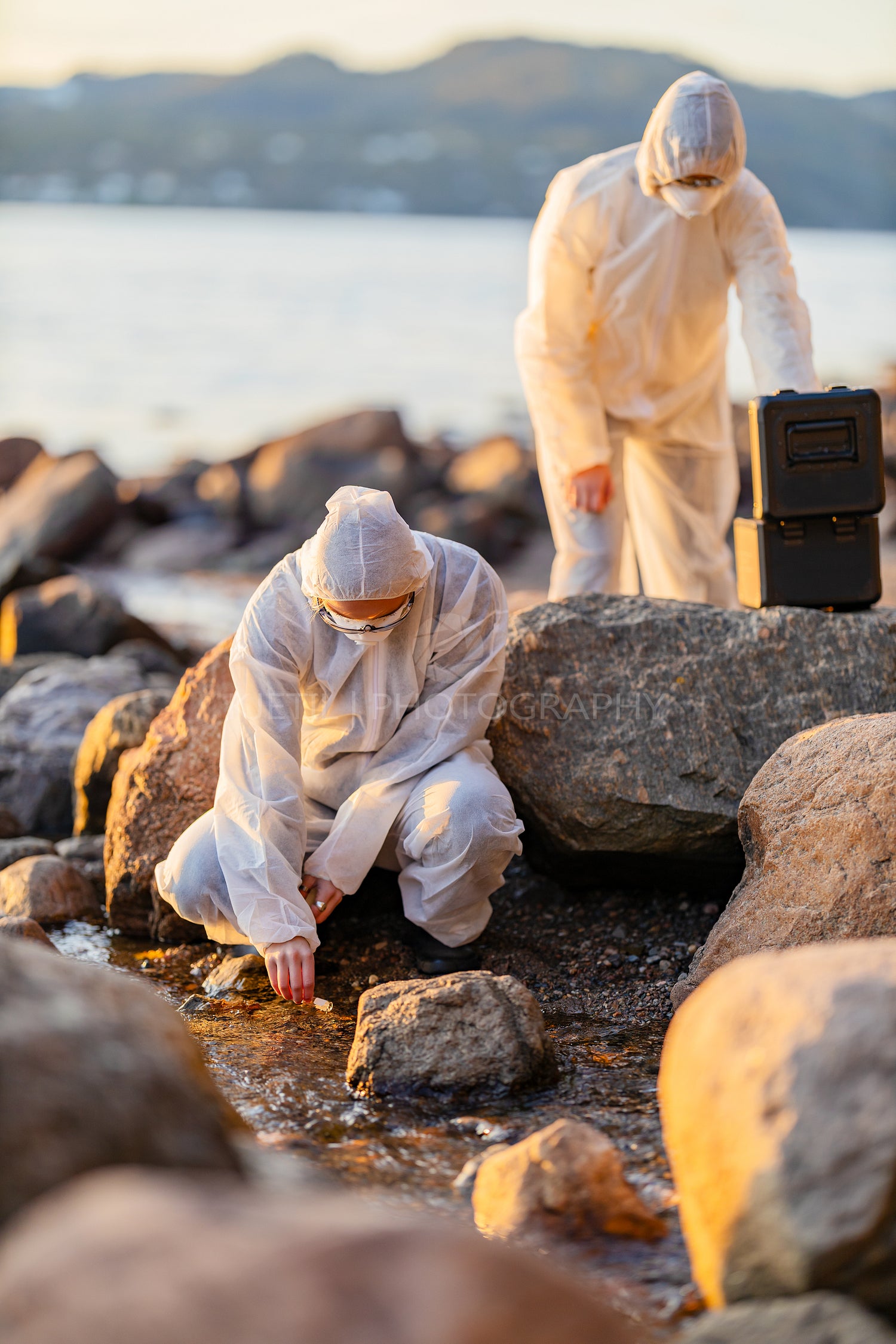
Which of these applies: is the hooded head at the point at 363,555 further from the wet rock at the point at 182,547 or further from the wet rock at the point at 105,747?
the wet rock at the point at 182,547

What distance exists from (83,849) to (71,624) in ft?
9.31

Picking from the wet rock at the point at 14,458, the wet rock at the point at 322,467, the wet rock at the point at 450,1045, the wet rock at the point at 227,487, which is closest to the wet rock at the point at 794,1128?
the wet rock at the point at 450,1045

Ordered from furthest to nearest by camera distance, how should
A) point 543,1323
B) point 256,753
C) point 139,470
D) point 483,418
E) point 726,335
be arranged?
point 483,418 → point 139,470 → point 726,335 → point 256,753 → point 543,1323

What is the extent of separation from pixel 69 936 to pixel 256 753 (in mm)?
981

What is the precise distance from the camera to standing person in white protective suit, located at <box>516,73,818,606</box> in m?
3.96

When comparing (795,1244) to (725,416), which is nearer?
(795,1244)

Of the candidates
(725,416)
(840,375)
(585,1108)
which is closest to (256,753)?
(585,1108)

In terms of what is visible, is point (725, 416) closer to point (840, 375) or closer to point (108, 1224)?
point (108, 1224)

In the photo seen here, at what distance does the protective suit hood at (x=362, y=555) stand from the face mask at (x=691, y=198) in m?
1.60

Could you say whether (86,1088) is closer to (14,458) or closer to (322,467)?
(322,467)

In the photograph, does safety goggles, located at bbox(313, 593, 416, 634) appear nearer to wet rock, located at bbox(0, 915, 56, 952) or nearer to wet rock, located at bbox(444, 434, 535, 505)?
wet rock, located at bbox(0, 915, 56, 952)

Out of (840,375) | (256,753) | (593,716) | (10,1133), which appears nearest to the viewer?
(10,1133)

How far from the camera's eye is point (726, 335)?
459 centimetres

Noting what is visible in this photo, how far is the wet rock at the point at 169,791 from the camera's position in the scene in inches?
142
